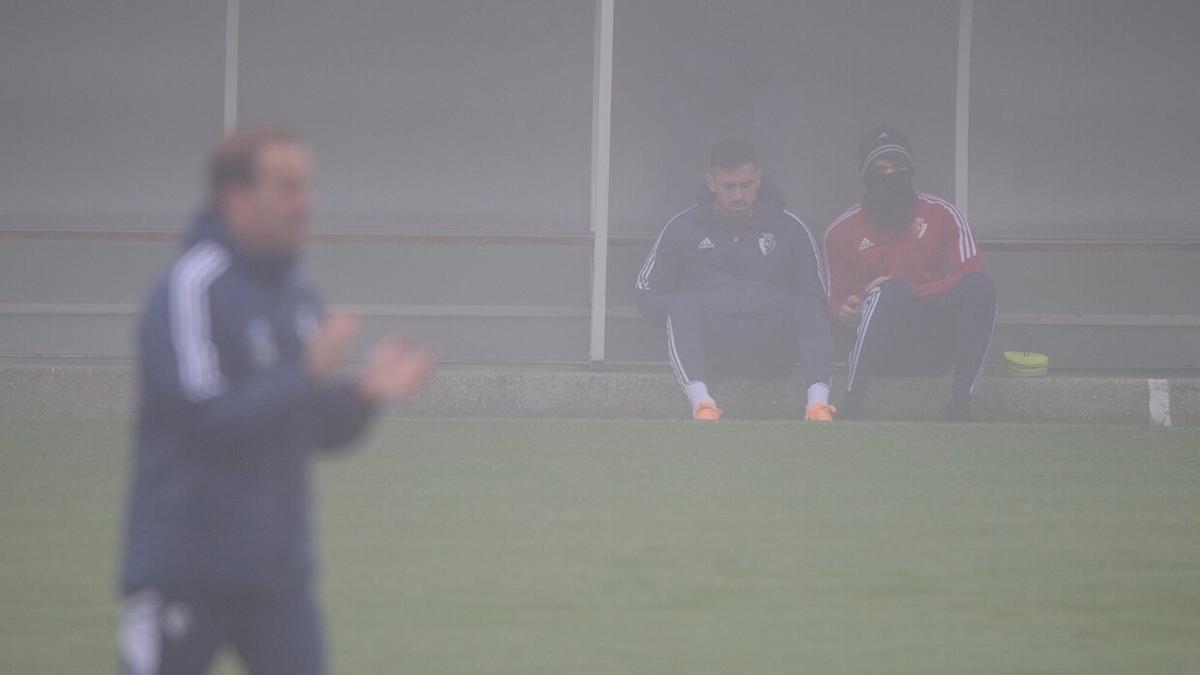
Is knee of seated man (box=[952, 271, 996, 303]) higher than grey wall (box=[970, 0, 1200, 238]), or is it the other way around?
grey wall (box=[970, 0, 1200, 238])

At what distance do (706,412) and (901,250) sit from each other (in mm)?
1775

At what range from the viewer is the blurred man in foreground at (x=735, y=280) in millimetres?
11188

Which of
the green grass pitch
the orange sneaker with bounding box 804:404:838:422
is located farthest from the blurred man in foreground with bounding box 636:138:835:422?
the green grass pitch

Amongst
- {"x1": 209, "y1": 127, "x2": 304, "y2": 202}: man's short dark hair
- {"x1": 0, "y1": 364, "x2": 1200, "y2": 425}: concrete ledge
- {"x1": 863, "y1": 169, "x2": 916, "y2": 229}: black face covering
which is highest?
{"x1": 209, "y1": 127, "x2": 304, "y2": 202}: man's short dark hair

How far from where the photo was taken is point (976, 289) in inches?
431

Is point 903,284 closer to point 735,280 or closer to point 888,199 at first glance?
point 888,199

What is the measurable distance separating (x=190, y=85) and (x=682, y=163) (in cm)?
352

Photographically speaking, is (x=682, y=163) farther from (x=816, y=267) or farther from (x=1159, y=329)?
(x=1159, y=329)

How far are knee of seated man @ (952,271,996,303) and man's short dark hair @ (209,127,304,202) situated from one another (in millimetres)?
8196

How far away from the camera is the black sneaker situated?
10.9m

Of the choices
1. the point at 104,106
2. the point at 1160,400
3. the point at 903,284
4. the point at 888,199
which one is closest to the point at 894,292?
the point at 903,284

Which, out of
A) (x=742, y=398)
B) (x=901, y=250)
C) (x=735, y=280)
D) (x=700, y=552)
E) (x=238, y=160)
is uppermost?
(x=238, y=160)

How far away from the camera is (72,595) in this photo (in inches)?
225

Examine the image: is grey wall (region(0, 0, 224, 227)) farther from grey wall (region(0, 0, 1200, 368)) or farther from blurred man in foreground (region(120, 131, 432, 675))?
blurred man in foreground (region(120, 131, 432, 675))
